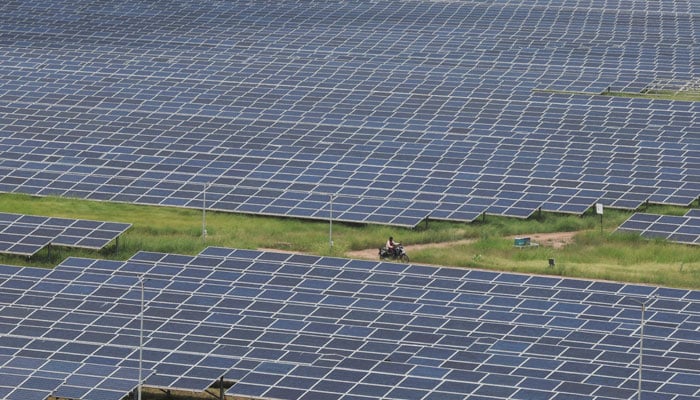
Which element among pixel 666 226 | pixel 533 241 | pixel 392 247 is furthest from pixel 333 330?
pixel 666 226

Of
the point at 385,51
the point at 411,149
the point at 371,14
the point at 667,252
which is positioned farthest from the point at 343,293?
the point at 371,14

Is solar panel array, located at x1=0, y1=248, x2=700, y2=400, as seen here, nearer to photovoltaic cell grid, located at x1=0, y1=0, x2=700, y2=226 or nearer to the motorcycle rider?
the motorcycle rider

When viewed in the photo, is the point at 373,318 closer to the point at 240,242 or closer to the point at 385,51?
the point at 240,242

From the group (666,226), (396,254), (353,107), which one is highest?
(396,254)

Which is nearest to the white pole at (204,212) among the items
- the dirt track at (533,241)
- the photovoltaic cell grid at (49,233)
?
the photovoltaic cell grid at (49,233)

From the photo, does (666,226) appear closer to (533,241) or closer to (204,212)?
(533,241)

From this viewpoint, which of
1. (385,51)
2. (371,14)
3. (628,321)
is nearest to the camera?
(628,321)

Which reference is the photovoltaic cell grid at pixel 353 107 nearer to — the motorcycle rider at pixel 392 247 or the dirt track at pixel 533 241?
the dirt track at pixel 533 241
